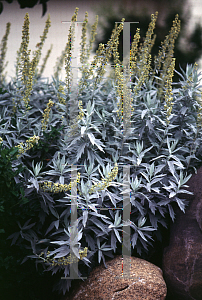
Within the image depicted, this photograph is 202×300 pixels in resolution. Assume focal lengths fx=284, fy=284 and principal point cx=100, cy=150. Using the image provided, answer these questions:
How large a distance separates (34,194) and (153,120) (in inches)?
46.3

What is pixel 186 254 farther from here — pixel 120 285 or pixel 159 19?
pixel 159 19

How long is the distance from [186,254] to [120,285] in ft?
1.85

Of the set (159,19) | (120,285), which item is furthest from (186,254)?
(159,19)

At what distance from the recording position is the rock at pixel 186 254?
205 cm

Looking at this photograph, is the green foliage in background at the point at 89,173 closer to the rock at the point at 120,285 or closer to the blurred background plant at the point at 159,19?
the rock at the point at 120,285

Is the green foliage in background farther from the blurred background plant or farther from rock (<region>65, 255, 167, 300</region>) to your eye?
the blurred background plant

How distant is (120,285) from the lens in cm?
187

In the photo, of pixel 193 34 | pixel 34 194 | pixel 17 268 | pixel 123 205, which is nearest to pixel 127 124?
pixel 123 205

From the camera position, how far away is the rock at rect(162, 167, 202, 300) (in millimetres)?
2049

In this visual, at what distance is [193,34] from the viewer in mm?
4020

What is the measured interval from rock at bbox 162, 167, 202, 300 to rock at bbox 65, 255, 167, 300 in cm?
16

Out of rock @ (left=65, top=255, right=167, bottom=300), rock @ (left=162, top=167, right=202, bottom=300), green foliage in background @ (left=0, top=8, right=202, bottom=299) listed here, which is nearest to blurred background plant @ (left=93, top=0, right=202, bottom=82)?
green foliage in background @ (left=0, top=8, right=202, bottom=299)

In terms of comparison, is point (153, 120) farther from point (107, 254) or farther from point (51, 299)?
point (51, 299)

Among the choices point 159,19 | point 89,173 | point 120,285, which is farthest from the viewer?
point 159,19
